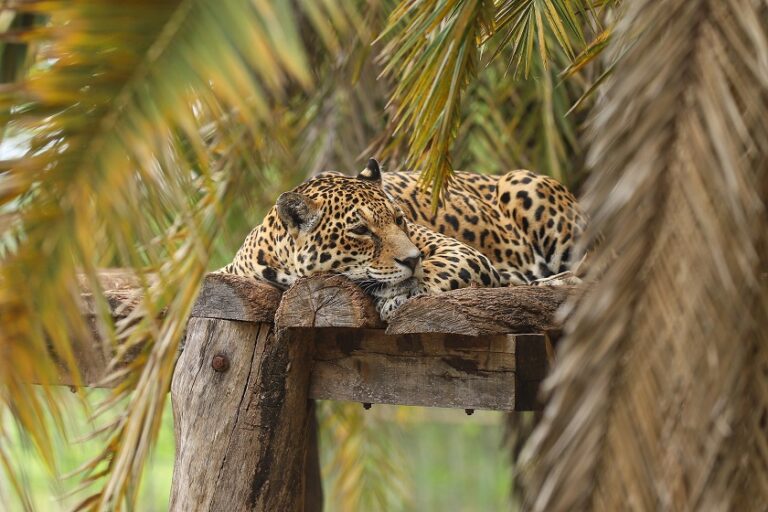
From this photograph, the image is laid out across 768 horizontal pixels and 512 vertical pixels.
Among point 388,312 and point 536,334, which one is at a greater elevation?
point 388,312

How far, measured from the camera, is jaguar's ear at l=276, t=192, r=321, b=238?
14.9ft

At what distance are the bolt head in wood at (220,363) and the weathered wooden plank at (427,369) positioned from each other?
0.30m

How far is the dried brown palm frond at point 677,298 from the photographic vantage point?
196 cm

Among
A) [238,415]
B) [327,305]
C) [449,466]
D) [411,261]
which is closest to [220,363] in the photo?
[238,415]

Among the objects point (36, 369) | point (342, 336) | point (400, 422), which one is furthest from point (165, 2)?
point (400, 422)

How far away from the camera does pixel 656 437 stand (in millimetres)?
1979

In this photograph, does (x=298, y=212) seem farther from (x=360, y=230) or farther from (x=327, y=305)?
(x=327, y=305)

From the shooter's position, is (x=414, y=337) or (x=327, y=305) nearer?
(x=327, y=305)

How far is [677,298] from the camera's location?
6.52ft

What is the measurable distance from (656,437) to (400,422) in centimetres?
746

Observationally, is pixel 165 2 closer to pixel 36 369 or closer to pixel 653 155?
pixel 36 369

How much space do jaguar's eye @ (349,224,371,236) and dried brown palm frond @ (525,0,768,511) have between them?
7.81 feet

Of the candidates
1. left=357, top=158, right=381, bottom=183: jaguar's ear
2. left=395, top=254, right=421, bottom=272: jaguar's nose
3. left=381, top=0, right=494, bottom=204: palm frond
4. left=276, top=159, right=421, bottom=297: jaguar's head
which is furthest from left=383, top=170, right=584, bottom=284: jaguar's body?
left=381, top=0, right=494, bottom=204: palm frond

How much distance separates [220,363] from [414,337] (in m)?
0.80
